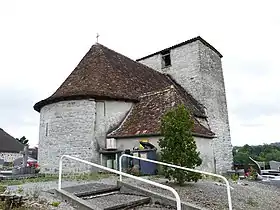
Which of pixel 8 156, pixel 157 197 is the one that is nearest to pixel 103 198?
pixel 157 197

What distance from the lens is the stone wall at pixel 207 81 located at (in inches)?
757

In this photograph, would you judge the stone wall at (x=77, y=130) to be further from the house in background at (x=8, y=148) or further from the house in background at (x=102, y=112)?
the house in background at (x=8, y=148)

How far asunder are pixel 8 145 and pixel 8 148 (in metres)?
1.06

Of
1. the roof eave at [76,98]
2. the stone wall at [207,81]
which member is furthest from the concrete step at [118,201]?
the stone wall at [207,81]

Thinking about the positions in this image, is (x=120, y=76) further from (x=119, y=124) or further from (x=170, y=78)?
(x=170, y=78)

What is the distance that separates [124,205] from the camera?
17.3 ft

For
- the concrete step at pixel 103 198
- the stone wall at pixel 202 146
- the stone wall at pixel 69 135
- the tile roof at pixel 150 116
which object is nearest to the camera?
the concrete step at pixel 103 198

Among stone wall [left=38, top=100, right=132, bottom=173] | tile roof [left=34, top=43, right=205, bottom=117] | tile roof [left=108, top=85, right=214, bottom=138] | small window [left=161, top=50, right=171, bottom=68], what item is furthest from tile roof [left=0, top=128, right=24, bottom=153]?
tile roof [left=108, top=85, right=214, bottom=138]

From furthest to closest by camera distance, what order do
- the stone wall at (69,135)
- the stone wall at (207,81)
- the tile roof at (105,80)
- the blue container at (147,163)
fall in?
the stone wall at (207,81), the tile roof at (105,80), the stone wall at (69,135), the blue container at (147,163)

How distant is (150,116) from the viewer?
1248 cm

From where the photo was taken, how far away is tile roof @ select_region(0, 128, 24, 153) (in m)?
34.6

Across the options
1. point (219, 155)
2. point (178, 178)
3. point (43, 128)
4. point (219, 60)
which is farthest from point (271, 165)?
point (43, 128)

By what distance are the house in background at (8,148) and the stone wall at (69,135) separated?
23338mm

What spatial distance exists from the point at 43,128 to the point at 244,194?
35.5 feet
